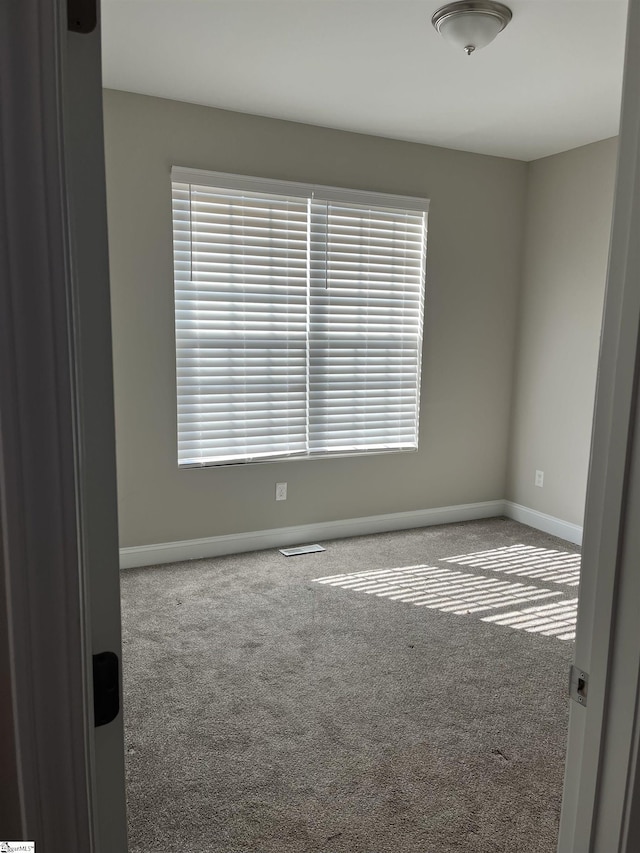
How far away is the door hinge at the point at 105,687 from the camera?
27.9 inches

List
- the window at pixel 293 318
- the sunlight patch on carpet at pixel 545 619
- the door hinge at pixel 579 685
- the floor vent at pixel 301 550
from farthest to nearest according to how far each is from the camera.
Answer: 1. the floor vent at pixel 301 550
2. the window at pixel 293 318
3. the sunlight patch on carpet at pixel 545 619
4. the door hinge at pixel 579 685

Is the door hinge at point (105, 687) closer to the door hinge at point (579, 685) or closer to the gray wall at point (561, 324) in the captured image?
the door hinge at point (579, 685)

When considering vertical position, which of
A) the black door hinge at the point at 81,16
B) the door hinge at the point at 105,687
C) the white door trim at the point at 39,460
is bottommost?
the door hinge at the point at 105,687

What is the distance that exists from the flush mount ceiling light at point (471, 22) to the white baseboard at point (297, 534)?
288 cm

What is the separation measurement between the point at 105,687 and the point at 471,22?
270 cm

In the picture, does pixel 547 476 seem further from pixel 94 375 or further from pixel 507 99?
pixel 94 375

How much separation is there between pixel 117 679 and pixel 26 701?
0.15 meters

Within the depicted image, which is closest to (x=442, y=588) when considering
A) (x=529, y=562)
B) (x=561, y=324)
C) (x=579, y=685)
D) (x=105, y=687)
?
(x=529, y=562)

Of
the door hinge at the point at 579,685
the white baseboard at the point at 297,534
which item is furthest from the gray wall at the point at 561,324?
the door hinge at the point at 579,685

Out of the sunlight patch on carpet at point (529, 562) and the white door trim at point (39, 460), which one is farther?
the sunlight patch on carpet at point (529, 562)

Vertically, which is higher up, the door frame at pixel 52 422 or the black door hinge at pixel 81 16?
the black door hinge at pixel 81 16

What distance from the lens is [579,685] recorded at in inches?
37.0

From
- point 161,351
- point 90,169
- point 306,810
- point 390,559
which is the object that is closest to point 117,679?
point 90,169

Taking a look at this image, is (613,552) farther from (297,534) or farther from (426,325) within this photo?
(426,325)
